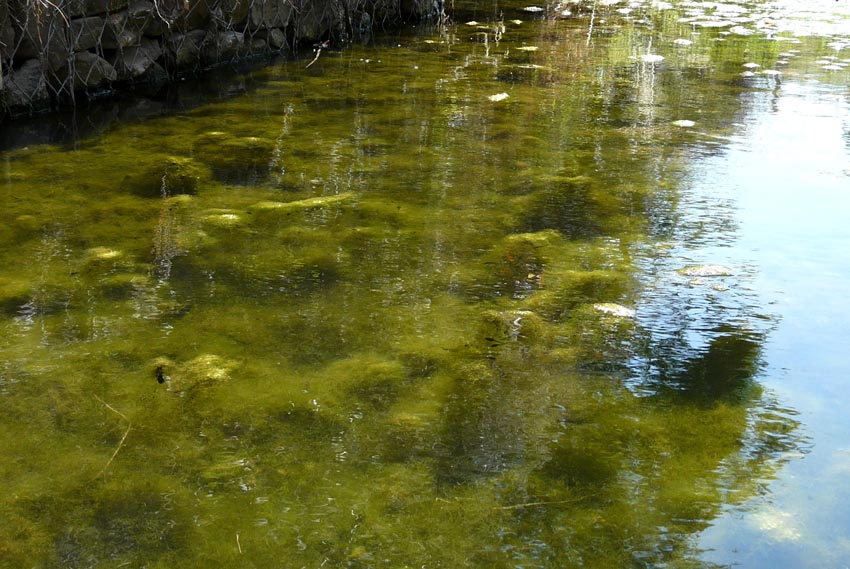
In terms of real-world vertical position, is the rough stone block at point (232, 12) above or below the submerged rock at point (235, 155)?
above

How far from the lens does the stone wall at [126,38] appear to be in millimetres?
4109

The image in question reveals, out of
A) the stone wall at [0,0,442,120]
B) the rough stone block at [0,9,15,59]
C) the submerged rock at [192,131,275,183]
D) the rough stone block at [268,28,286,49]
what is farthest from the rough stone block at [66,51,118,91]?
the rough stone block at [268,28,286,49]

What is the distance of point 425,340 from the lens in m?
2.27

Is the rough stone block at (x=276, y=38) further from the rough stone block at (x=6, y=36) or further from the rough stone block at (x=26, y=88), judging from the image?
the rough stone block at (x=6, y=36)

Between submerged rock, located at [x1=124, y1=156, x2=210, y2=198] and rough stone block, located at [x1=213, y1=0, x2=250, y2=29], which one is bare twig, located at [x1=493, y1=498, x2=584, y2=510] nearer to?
submerged rock, located at [x1=124, y1=156, x2=210, y2=198]

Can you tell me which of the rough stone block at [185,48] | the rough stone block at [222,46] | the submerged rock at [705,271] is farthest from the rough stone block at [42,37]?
the submerged rock at [705,271]

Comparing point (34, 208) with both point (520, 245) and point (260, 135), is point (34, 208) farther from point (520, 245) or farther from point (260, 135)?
point (520, 245)

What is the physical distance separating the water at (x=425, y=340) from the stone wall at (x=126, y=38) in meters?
0.44

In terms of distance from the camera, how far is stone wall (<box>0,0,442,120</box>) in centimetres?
A: 411

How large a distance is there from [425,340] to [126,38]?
126 inches

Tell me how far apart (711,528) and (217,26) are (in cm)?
452

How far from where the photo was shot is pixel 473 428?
1.92 meters

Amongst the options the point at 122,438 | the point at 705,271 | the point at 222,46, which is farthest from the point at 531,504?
the point at 222,46

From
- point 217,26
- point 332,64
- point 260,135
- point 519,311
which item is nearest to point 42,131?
point 260,135
